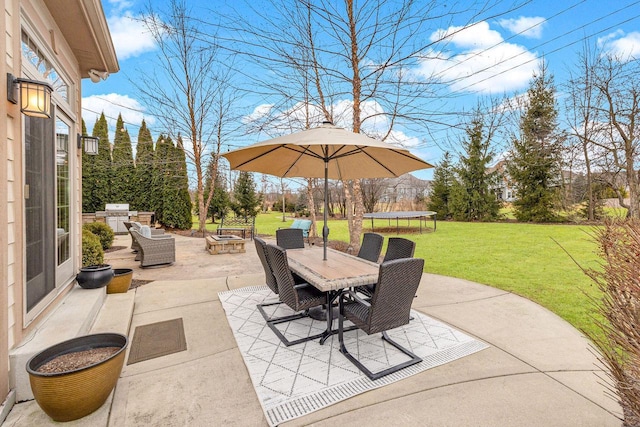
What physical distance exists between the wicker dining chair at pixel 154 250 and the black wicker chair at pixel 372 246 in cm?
457

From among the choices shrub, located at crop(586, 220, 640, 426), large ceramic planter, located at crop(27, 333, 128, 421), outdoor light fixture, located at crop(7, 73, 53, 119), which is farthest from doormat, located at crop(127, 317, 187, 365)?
shrub, located at crop(586, 220, 640, 426)

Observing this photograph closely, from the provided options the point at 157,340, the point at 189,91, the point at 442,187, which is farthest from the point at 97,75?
the point at 442,187

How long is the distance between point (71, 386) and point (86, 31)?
12.4 feet

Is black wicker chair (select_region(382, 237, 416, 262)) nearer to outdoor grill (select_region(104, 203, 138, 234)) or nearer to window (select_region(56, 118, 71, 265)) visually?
window (select_region(56, 118, 71, 265))

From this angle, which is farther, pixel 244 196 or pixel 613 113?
pixel 244 196

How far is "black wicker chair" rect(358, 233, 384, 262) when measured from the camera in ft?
13.8

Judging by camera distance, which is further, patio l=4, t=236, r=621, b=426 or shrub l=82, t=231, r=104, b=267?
shrub l=82, t=231, r=104, b=267

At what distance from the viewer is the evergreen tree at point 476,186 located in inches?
765

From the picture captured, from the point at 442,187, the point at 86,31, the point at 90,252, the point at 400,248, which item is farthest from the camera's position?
the point at 442,187

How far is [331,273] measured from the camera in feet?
9.88

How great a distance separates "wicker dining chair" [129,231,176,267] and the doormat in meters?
3.35

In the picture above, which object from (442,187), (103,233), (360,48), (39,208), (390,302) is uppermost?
(360,48)

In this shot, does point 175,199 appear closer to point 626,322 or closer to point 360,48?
point 360,48

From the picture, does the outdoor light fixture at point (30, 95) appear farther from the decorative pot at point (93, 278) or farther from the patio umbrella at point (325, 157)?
the decorative pot at point (93, 278)
